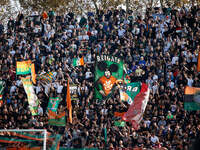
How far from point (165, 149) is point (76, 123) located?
4492 millimetres

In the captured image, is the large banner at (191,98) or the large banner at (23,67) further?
the large banner at (23,67)

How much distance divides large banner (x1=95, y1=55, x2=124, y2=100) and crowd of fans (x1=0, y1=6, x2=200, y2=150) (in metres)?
0.84

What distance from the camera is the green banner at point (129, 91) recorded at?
60.8ft

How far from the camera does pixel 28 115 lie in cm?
2117

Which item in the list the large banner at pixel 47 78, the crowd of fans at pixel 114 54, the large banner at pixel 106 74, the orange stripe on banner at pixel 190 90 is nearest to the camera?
the orange stripe on banner at pixel 190 90

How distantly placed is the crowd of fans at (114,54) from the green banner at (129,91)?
1.01m

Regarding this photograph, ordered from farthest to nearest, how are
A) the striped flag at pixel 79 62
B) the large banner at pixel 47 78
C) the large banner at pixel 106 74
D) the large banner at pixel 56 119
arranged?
the striped flag at pixel 79 62, the large banner at pixel 47 78, the large banner at pixel 106 74, the large banner at pixel 56 119

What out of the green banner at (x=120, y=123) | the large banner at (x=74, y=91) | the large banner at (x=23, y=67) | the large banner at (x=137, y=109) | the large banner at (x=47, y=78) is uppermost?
the large banner at (x=23, y=67)

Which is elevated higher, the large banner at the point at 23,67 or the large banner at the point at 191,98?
the large banner at the point at 23,67

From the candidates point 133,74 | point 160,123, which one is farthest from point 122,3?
point 160,123

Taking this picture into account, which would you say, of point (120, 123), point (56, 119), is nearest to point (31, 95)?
point (56, 119)

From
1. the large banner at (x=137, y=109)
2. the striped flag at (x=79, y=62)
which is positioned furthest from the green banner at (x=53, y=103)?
the large banner at (x=137, y=109)

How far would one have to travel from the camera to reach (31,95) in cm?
2092

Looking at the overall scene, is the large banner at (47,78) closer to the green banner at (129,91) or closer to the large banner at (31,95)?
the large banner at (31,95)
